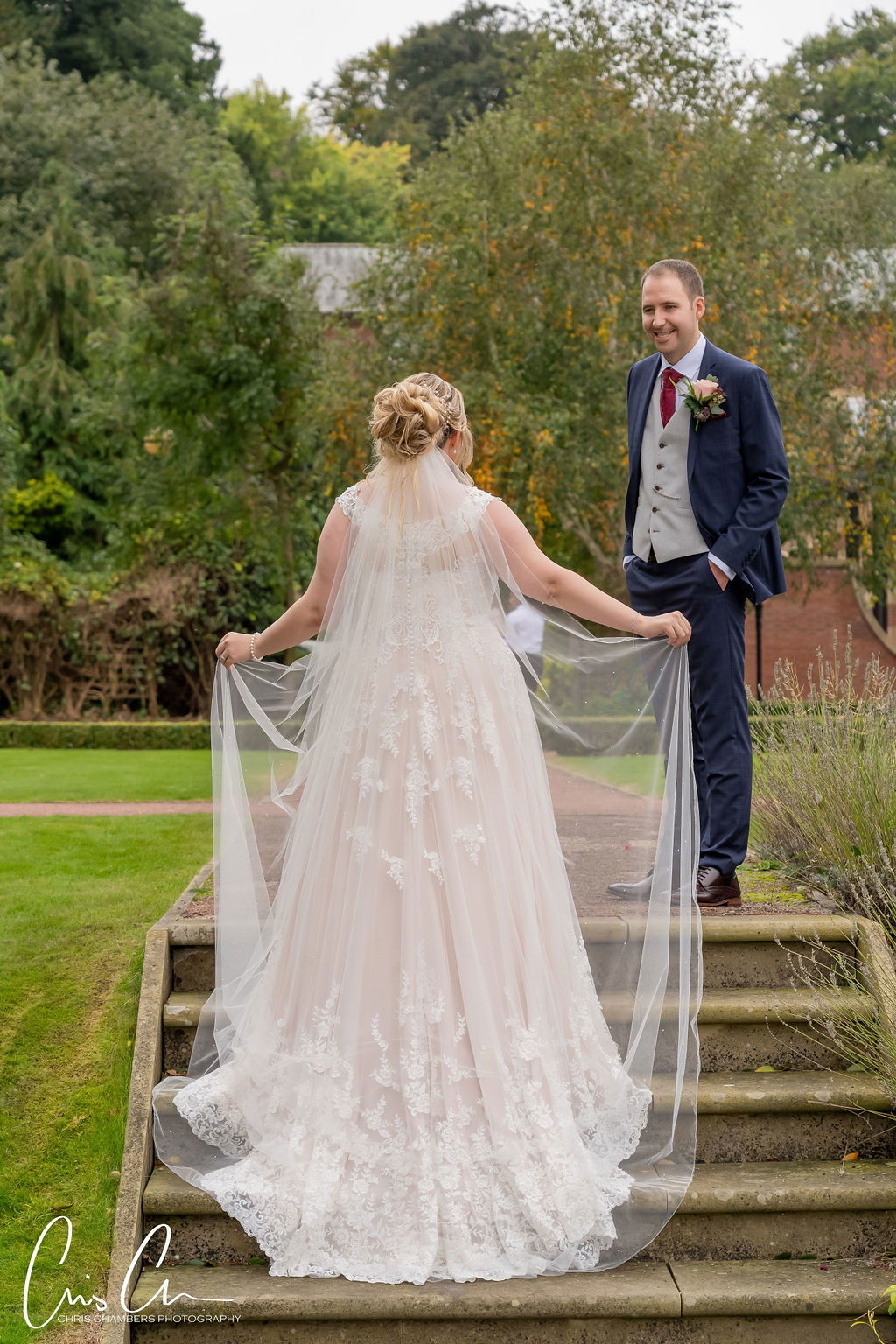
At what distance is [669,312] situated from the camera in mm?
4590

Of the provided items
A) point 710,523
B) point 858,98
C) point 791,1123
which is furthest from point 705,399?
point 858,98

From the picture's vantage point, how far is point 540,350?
15031 millimetres

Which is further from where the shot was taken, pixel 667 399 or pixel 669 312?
pixel 667 399

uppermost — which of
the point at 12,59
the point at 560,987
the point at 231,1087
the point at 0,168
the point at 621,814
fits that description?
the point at 12,59

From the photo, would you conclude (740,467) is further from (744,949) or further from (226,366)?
(226,366)

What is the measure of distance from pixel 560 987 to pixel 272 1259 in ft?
3.61

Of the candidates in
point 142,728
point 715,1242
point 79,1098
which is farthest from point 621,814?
point 142,728

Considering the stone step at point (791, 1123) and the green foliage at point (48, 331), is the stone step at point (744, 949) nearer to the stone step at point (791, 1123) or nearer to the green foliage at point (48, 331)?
the stone step at point (791, 1123)

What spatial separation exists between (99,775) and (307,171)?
116ft

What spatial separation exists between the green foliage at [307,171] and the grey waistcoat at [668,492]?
3552cm

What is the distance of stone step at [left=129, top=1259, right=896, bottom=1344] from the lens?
331 centimetres

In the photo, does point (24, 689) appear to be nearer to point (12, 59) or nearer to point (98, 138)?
point (98, 138)

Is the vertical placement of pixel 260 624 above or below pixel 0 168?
below

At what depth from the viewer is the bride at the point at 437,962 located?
350 cm
